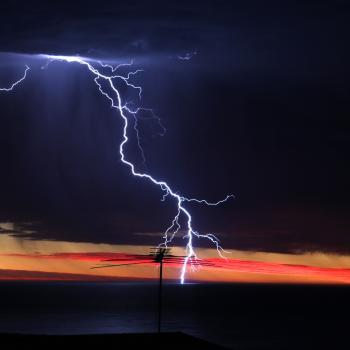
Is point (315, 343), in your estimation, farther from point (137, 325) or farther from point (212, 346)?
point (212, 346)

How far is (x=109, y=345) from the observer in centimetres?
2527

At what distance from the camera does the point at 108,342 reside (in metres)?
25.8

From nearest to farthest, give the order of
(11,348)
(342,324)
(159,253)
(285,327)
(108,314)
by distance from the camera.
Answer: (11,348) → (159,253) → (285,327) → (342,324) → (108,314)

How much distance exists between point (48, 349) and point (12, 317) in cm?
7127

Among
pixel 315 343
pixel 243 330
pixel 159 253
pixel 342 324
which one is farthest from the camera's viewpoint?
pixel 342 324

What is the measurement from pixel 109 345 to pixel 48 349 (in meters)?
2.06

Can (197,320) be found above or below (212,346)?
below

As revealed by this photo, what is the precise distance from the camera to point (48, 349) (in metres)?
24.3

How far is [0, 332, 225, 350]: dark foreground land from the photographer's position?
81.8 ft

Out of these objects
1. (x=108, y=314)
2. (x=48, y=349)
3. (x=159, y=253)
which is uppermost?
(x=159, y=253)

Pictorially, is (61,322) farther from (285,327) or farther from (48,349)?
(48,349)

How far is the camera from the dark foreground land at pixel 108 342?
81.8ft

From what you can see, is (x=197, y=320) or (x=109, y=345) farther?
(x=197, y=320)

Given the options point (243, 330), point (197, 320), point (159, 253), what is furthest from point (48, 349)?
point (197, 320)
